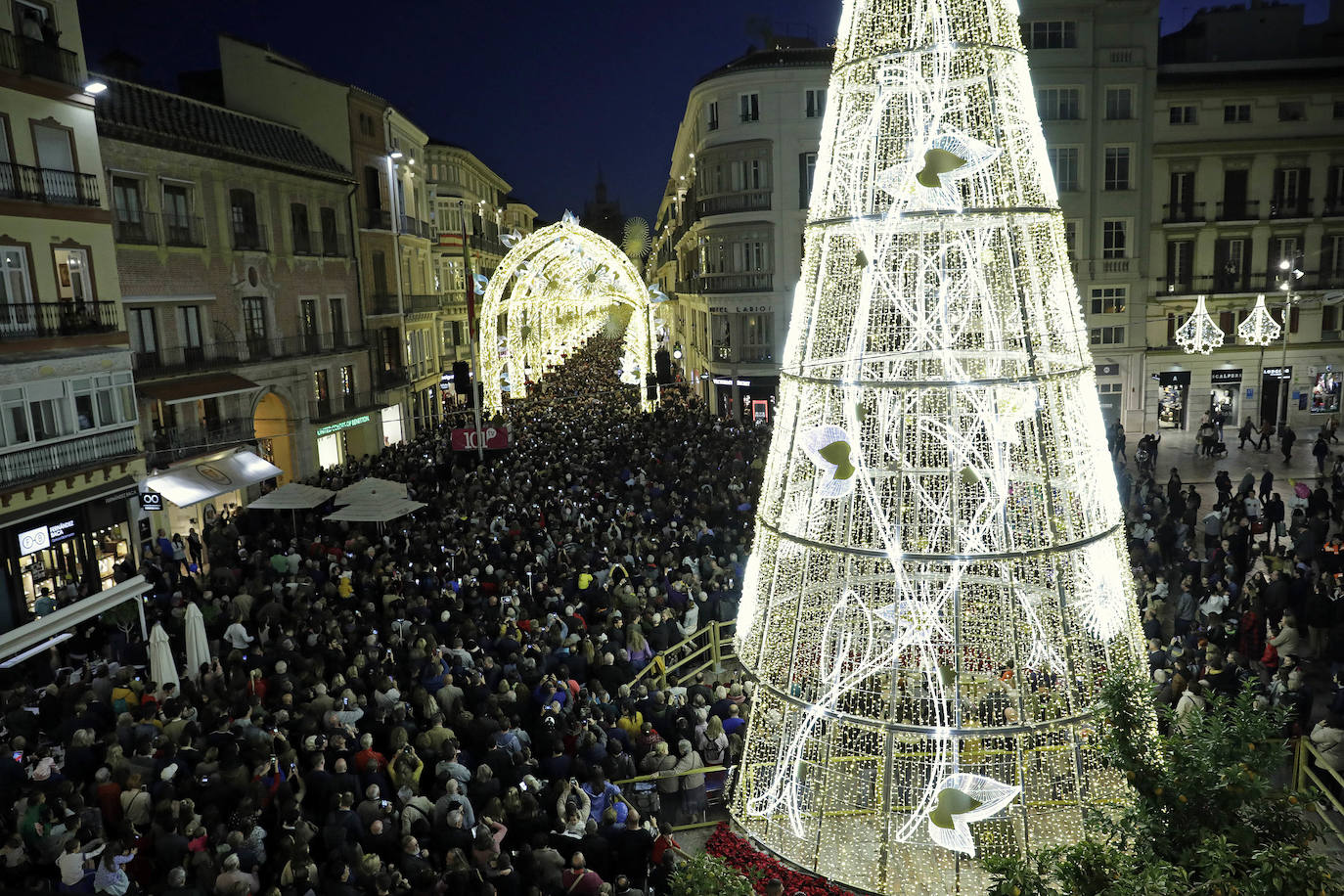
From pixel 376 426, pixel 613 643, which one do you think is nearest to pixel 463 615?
pixel 613 643

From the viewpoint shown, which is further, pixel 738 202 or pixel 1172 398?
pixel 738 202

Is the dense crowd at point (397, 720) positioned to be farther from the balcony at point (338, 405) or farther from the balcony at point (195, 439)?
the balcony at point (338, 405)

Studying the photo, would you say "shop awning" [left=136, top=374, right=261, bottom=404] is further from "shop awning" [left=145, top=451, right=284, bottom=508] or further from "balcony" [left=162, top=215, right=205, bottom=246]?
"balcony" [left=162, top=215, right=205, bottom=246]

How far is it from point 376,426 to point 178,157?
13138 mm

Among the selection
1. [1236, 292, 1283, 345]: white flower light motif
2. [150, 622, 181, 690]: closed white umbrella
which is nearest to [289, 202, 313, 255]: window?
[150, 622, 181, 690]: closed white umbrella

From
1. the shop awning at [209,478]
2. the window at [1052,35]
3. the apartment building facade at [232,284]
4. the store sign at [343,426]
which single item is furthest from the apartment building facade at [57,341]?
the window at [1052,35]

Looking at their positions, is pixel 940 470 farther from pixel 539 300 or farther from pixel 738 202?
pixel 539 300

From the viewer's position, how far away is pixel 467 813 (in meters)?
9.17

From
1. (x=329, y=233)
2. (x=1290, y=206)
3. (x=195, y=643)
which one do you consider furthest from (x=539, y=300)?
(x=195, y=643)

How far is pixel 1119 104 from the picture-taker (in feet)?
113

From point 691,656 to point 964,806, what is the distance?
252 inches

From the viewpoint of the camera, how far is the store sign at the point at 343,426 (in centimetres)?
3170

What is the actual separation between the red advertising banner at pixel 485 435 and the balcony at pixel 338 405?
929cm

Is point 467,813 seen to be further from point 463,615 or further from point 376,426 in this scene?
point 376,426
